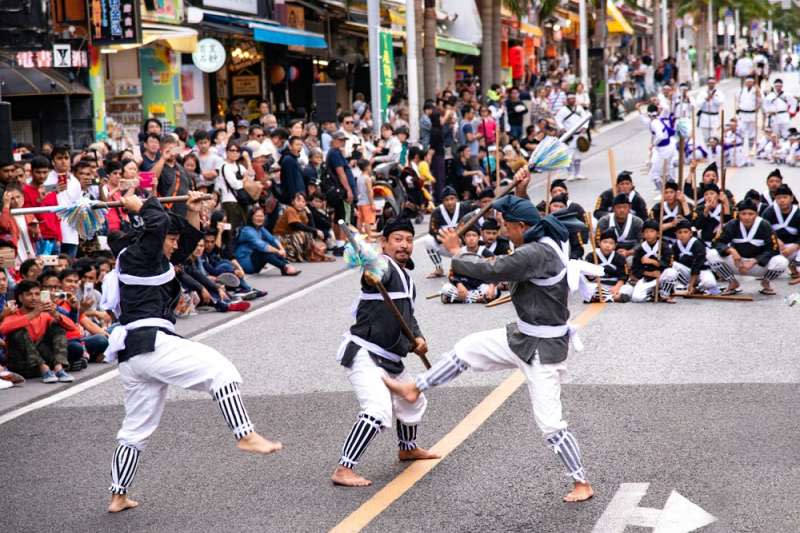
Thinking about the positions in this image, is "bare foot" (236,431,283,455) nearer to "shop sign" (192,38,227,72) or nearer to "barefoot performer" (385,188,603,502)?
"barefoot performer" (385,188,603,502)

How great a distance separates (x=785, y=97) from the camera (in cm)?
3312

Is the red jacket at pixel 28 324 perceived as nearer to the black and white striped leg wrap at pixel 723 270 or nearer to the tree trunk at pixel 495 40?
the black and white striped leg wrap at pixel 723 270

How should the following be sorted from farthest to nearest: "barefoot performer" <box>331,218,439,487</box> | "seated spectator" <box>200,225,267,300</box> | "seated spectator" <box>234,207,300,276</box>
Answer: "seated spectator" <box>234,207,300,276</box> < "seated spectator" <box>200,225,267,300</box> < "barefoot performer" <box>331,218,439,487</box>

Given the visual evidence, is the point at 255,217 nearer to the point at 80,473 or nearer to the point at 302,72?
the point at 80,473

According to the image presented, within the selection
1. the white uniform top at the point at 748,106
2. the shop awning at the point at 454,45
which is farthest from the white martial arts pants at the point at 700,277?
the shop awning at the point at 454,45

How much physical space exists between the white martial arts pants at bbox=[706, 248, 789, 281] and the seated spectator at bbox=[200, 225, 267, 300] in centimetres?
528

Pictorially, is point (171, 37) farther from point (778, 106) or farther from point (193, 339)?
point (778, 106)

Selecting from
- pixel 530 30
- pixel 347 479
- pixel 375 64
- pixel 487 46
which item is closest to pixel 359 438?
pixel 347 479

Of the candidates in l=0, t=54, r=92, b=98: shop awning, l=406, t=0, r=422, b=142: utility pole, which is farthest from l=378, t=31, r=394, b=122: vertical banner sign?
l=0, t=54, r=92, b=98: shop awning

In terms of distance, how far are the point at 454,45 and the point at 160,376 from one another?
32.9 m

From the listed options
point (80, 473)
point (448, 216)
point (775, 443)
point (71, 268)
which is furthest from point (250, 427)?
point (448, 216)

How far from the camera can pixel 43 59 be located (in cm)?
1959

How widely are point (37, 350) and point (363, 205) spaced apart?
943cm

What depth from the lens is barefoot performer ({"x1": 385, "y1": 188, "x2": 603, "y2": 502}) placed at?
24.1 ft
